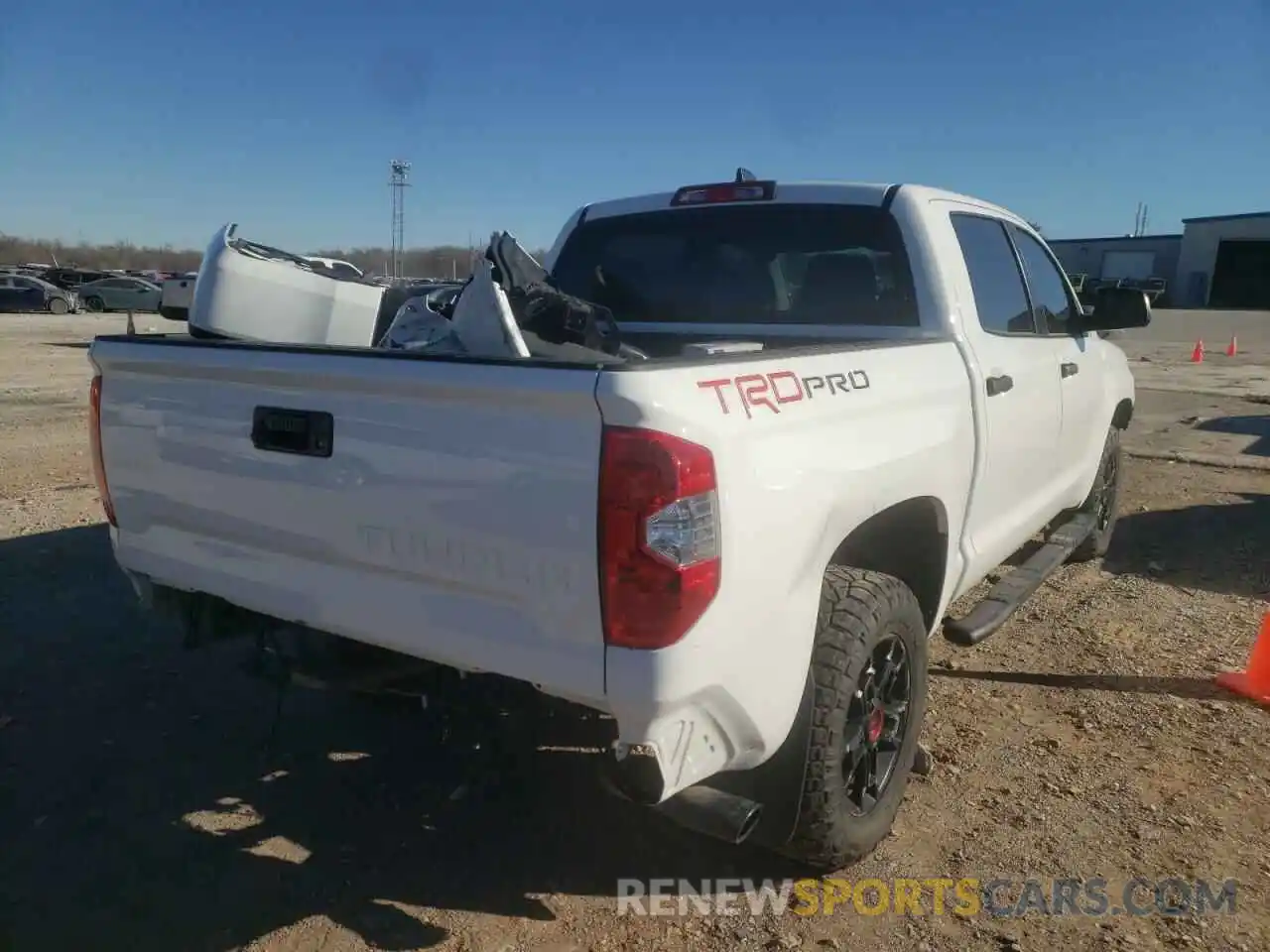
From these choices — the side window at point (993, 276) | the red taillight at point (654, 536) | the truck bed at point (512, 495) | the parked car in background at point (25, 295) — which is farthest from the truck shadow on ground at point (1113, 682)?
the parked car in background at point (25, 295)

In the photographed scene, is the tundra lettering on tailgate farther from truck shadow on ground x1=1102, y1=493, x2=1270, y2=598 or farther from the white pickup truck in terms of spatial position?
truck shadow on ground x1=1102, y1=493, x2=1270, y2=598

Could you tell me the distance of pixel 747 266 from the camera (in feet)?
13.3

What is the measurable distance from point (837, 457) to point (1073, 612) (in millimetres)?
3290

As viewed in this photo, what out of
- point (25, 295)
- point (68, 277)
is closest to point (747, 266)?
point (25, 295)

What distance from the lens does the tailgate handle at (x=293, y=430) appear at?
2484 mm

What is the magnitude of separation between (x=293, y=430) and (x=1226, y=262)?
61.3 meters

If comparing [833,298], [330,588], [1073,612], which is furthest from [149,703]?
[1073,612]

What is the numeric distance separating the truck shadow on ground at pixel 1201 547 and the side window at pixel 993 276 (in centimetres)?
240

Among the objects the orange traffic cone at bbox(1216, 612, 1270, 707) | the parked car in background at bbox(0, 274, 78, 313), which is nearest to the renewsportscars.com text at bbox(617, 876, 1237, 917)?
the orange traffic cone at bbox(1216, 612, 1270, 707)

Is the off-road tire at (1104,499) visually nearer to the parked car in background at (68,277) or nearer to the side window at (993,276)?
the side window at (993,276)

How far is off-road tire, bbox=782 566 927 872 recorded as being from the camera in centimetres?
264

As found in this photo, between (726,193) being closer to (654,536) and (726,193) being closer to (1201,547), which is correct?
(654,536)

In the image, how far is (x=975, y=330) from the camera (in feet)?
12.0

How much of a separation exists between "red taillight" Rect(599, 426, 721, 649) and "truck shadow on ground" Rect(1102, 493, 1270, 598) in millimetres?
4648
